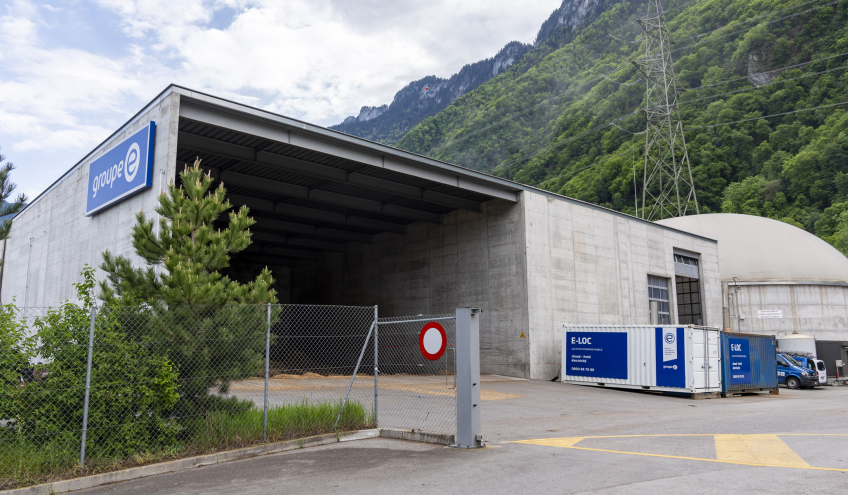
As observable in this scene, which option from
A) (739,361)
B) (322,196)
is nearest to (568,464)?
(739,361)

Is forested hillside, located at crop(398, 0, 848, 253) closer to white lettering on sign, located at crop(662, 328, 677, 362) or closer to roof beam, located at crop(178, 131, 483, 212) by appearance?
roof beam, located at crop(178, 131, 483, 212)

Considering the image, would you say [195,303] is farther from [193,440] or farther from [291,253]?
[291,253]

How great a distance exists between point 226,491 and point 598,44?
140614mm

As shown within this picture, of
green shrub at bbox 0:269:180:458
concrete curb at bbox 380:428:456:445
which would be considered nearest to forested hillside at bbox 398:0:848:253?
concrete curb at bbox 380:428:456:445

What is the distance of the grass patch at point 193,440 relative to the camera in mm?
7637

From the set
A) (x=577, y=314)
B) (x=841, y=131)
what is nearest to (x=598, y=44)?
(x=841, y=131)

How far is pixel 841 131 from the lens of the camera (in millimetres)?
74750

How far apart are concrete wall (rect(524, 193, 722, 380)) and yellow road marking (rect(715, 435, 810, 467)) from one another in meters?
16.1

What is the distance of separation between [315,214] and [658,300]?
69.2ft

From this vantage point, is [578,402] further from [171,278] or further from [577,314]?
[171,278]

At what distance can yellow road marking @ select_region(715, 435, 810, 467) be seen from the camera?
8.41 m

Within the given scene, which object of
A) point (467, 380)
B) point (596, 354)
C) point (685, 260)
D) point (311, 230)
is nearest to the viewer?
point (467, 380)

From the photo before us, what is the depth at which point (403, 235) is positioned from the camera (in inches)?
1406

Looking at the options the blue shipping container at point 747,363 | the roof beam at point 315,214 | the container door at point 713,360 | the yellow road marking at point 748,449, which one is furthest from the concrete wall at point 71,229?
the blue shipping container at point 747,363
